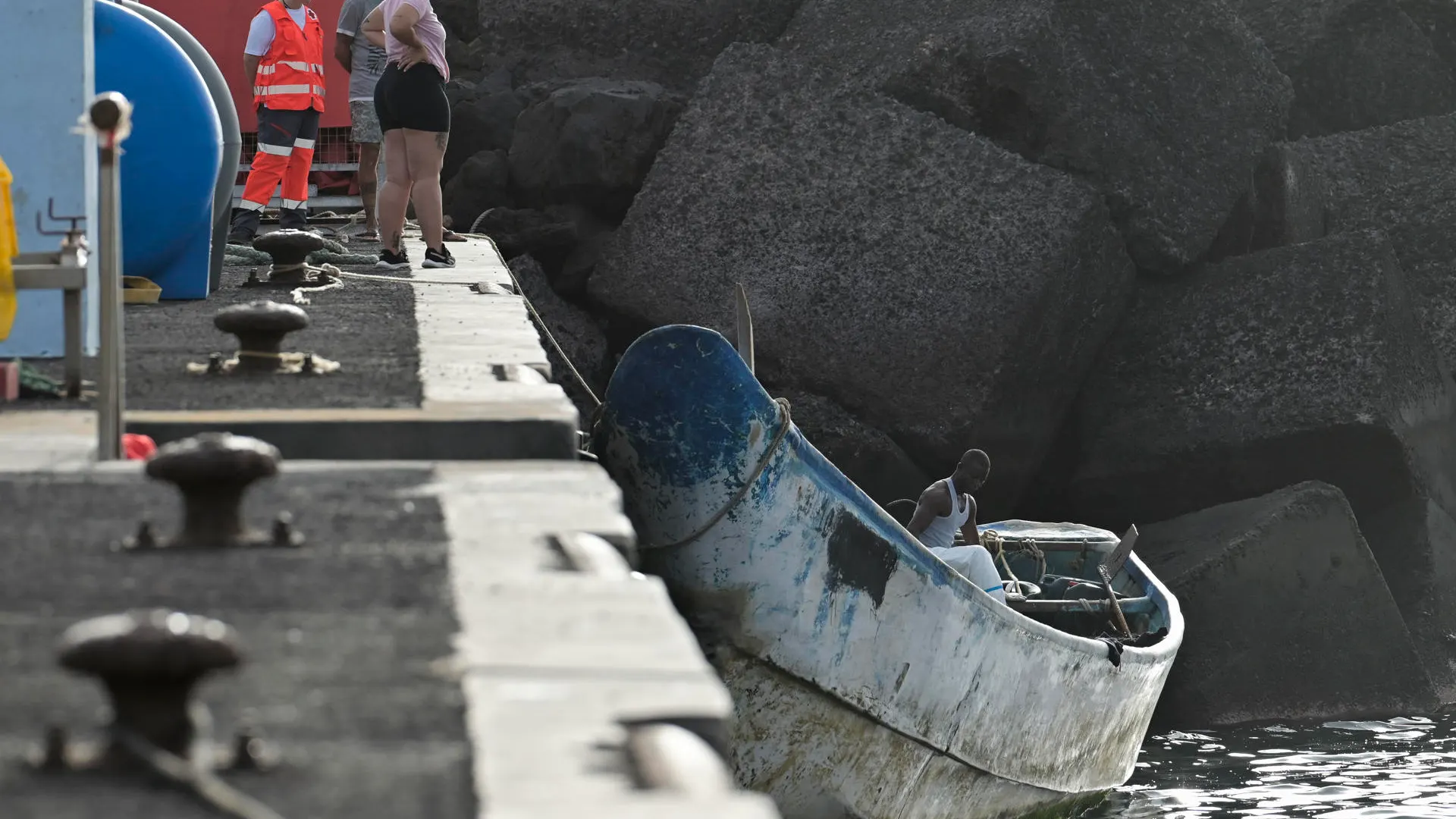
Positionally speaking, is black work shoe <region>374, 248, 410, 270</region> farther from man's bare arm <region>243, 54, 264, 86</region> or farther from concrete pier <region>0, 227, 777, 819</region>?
concrete pier <region>0, 227, 777, 819</region>

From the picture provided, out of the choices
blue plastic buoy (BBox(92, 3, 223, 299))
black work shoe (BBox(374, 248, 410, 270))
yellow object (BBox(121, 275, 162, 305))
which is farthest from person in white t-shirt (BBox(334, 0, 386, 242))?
yellow object (BBox(121, 275, 162, 305))

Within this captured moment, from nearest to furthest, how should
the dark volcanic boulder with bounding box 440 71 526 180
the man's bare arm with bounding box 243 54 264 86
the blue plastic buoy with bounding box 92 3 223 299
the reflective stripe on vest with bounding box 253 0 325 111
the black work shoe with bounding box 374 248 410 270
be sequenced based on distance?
the blue plastic buoy with bounding box 92 3 223 299 < the black work shoe with bounding box 374 248 410 270 < the reflective stripe on vest with bounding box 253 0 325 111 < the man's bare arm with bounding box 243 54 264 86 < the dark volcanic boulder with bounding box 440 71 526 180

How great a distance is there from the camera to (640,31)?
51.6ft

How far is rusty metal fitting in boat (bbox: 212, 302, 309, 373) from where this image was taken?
17.7 feet

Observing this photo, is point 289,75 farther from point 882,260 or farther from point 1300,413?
point 1300,413

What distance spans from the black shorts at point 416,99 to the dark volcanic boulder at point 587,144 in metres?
5.38

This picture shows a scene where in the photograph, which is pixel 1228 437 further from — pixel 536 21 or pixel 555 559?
pixel 555 559

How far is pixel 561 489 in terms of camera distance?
3.85 metres

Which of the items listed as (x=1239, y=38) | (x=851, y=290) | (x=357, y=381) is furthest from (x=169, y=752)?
(x=1239, y=38)

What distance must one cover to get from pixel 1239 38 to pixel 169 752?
13722 mm

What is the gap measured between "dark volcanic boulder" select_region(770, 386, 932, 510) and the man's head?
288 cm

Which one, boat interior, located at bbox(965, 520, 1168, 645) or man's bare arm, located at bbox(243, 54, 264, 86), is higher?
man's bare arm, located at bbox(243, 54, 264, 86)

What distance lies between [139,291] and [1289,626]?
25.2ft

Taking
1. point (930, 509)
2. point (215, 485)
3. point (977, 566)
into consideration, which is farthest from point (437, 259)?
point (215, 485)
